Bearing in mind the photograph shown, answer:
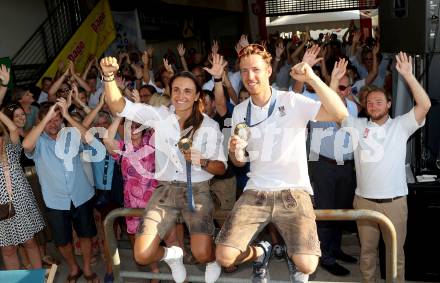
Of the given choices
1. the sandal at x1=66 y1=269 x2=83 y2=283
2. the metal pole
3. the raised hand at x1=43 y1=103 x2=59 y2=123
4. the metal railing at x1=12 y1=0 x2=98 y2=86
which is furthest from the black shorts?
the metal railing at x1=12 y1=0 x2=98 y2=86

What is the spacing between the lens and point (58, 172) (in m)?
4.74

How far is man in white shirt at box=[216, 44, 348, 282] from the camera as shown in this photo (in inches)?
123

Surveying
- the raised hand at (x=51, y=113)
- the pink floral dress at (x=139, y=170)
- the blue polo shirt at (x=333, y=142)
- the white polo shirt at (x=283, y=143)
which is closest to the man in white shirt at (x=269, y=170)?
the white polo shirt at (x=283, y=143)

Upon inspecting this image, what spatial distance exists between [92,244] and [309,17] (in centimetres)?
1416

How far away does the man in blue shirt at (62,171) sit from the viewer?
4.71m

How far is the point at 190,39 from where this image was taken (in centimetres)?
1825

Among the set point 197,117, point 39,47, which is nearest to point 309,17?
point 39,47

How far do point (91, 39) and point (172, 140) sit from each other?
25.7ft

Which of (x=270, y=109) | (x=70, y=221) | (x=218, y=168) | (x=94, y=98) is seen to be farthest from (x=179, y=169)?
(x=94, y=98)

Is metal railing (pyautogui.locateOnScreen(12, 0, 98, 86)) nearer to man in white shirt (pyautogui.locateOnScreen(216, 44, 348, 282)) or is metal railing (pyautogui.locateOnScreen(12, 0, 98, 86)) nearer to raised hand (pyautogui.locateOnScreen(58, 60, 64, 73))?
raised hand (pyautogui.locateOnScreen(58, 60, 64, 73))

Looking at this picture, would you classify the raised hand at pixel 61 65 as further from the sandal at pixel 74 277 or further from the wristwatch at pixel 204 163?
the wristwatch at pixel 204 163

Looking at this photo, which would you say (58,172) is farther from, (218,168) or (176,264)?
(218,168)

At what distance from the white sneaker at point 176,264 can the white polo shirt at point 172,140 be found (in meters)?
0.51

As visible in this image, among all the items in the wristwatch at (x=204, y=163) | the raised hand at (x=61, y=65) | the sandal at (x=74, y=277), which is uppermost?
the raised hand at (x=61, y=65)
